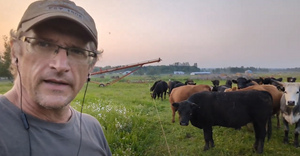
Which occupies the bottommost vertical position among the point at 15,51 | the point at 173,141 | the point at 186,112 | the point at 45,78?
the point at 173,141

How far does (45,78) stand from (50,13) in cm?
38

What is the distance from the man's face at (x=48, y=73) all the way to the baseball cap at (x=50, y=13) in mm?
50

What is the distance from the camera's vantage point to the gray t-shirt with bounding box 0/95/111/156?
1.08 metres

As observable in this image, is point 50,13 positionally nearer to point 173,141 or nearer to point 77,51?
point 77,51

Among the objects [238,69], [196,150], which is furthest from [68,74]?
[238,69]

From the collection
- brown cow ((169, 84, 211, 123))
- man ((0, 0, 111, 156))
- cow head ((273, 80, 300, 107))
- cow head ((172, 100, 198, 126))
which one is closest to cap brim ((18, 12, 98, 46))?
man ((0, 0, 111, 156))

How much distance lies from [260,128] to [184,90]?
187 inches

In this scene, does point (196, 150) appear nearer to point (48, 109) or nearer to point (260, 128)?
point (260, 128)

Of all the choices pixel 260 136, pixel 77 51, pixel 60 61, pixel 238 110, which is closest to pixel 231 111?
pixel 238 110

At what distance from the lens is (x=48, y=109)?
1.30m

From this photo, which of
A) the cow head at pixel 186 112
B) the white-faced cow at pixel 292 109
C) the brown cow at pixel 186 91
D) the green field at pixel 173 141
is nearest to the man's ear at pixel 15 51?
the green field at pixel 173 141

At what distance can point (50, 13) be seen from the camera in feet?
3.94

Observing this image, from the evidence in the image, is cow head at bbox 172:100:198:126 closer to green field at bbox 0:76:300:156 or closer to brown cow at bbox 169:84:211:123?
green field at bbox 0:76:300:156

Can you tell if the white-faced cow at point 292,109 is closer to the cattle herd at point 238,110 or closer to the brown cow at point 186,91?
the cattle herd at point 238,110
